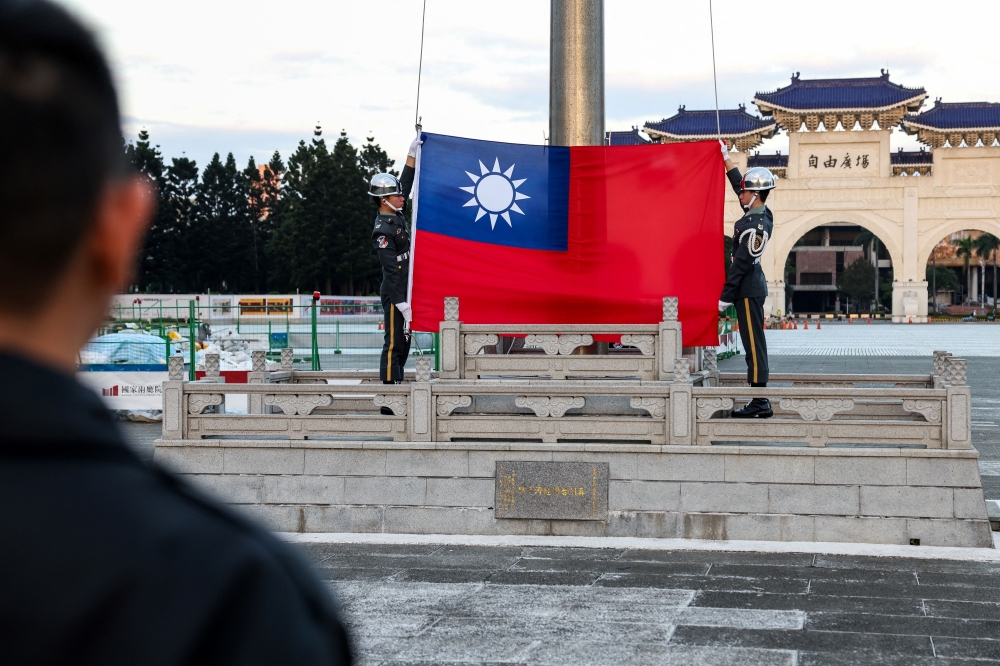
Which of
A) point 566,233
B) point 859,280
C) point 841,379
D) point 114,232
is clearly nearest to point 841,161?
point 859,280

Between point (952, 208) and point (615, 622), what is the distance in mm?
54377

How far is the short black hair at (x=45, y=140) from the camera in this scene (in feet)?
2.41

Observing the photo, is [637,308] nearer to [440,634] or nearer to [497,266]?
[497,266]

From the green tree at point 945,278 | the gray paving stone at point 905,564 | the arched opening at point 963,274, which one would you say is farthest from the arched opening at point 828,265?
the gray paving stone at point 905,564

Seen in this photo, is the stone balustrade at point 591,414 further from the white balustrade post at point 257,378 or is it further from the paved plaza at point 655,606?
the paved plaza at point 655,606

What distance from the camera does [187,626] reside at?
75 centimetres

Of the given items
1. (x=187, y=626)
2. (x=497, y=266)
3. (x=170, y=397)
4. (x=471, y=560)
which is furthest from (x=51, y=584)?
(x=497, y=266)

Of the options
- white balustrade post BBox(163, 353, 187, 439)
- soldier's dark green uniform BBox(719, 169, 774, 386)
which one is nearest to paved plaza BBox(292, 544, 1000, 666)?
white balustrade post BBox(163, 353, 187, 439)

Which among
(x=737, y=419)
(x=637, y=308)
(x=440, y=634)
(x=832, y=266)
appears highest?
(x=832, y=266)

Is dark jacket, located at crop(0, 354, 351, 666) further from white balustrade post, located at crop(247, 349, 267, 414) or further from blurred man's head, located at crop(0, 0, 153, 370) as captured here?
white balustrade post, located at crop(247, 349, 267, 414)

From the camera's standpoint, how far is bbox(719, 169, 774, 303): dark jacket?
8062 millimetres

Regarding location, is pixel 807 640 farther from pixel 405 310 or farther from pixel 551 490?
pixel 405 310

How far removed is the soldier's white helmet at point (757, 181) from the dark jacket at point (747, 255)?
0.24 feet

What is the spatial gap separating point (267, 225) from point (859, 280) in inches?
1473
